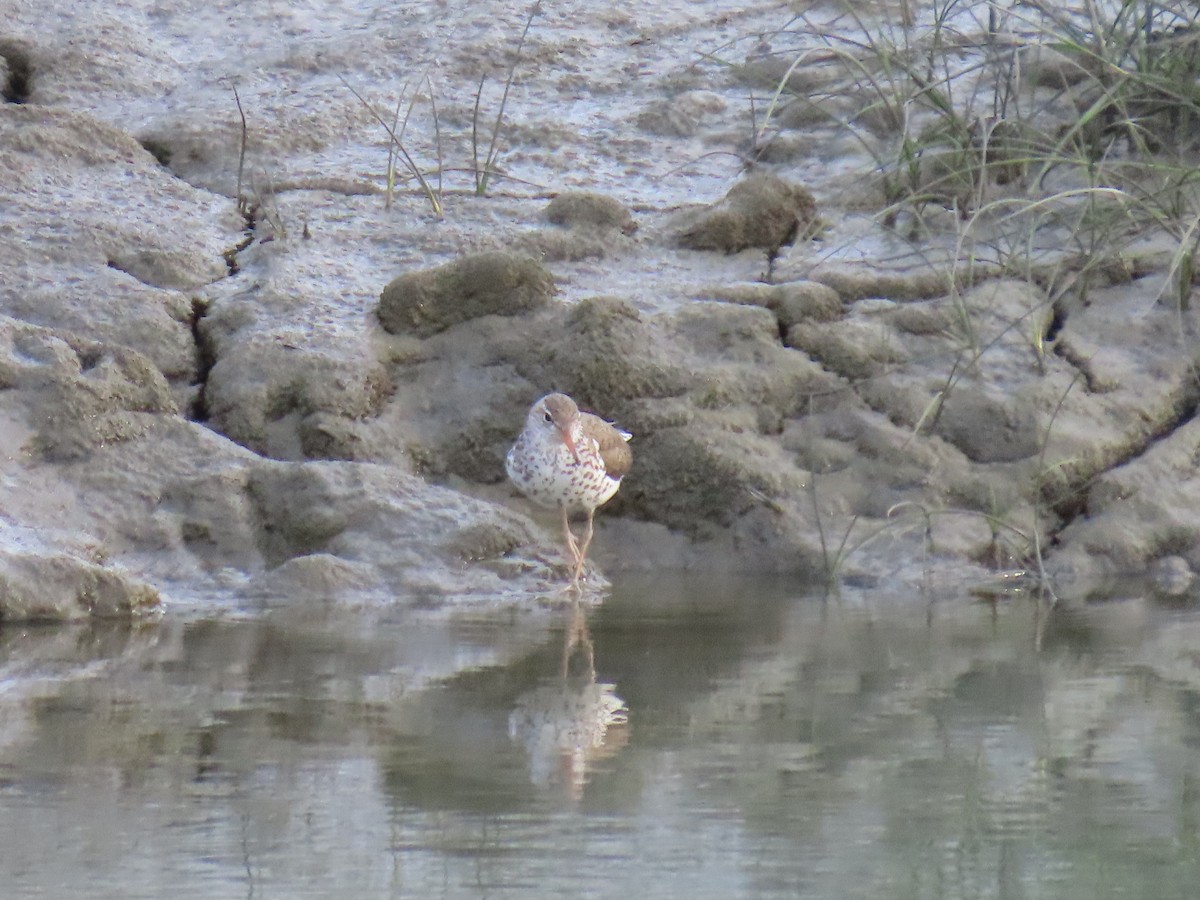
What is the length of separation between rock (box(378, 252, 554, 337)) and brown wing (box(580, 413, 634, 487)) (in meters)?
0.66

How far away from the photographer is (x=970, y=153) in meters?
6.79

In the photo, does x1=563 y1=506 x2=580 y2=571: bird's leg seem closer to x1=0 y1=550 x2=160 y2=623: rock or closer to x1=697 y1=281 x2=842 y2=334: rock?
x1=697 y1=281 x2=842 y2=334: rock

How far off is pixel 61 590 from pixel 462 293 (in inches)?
83.8

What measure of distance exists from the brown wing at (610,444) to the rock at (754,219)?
1256 mm

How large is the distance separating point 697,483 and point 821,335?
0.76 metres

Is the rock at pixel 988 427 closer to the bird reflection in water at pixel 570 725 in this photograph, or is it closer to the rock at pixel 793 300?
the rock at pixel 793 300

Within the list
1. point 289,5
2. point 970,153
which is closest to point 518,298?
point 970,153

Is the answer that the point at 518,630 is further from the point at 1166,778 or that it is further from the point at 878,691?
the point at 1166,778

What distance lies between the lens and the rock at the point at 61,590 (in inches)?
197

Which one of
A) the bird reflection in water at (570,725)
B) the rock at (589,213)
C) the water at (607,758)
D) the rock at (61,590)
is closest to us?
the water at (607,758)

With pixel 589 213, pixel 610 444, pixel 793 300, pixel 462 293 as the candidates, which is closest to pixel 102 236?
pixel 462 293

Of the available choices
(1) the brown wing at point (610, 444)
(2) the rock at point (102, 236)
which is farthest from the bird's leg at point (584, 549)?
(2) the rock at point (102, 236)

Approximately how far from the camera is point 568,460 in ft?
19.0

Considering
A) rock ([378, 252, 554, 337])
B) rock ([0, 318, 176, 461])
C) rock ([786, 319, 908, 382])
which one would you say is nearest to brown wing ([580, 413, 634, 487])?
rock ([378, 252, 554, 337])
